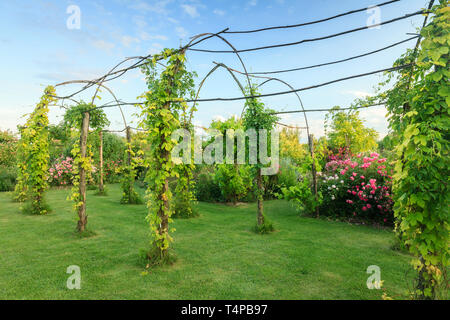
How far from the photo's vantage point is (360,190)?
6738 millimetres

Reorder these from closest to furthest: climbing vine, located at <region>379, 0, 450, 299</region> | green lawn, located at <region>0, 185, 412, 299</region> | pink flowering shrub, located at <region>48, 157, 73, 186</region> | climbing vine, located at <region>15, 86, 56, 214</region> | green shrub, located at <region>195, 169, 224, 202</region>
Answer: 1. climbing vine, located at <region>379, 0, 450, 299</region>
2. green lawn, located at <region>0, 185, 412, 299</region>
3. climbing vine, located at <region>15, 86, 56, 214</region>
4. green shrub, located at <region>195, 169, 224, 202</region>
5. pink flowering shrub, located at <region>48, 157, 73, 186</region>

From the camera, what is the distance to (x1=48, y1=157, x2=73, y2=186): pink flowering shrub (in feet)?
40.9

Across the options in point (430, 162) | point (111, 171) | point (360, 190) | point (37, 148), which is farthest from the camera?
point (111, 171)

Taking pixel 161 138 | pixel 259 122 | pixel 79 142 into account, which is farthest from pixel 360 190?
Answer: pixel 79 142

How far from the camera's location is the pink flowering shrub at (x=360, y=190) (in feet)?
21.0

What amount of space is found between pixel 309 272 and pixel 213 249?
1735 millimetres

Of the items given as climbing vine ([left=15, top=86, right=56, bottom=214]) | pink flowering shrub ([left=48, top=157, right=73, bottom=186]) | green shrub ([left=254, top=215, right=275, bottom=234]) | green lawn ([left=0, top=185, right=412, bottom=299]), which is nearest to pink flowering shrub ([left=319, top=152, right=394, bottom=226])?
green lawn ([left=0, top=185, right=412, bottom=299])

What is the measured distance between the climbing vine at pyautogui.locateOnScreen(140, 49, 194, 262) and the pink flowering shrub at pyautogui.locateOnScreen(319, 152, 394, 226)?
474cm

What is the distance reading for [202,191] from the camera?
10555mm

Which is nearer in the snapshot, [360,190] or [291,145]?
[360,190]

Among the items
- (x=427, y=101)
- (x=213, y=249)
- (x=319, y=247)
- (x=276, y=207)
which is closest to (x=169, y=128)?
(x=213, y=249)

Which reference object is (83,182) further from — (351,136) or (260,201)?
(351,136)

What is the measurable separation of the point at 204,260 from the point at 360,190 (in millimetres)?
4539

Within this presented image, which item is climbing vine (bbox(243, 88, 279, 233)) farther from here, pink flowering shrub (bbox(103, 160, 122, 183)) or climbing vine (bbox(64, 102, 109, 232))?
pink flowering shrub (bbox(103, 160, 122, 183))
